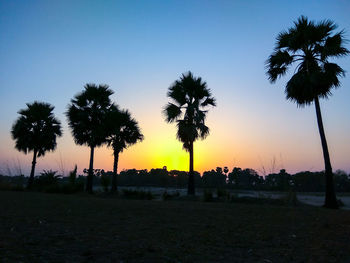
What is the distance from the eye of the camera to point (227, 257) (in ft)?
11.5

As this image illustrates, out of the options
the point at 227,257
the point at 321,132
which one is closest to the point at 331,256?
the point at 227,257

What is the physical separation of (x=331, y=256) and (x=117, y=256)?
9.43 ft

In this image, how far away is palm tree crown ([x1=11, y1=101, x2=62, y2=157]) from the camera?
26.7 m

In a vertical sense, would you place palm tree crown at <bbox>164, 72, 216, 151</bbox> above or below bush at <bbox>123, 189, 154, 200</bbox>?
above

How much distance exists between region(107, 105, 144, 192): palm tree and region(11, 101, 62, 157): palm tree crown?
7.66 metres

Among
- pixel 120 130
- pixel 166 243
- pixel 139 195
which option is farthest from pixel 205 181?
pixel 166 243

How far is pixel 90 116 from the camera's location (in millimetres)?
24328

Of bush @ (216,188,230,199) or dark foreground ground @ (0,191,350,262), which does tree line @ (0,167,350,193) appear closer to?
bush @ (216,188,230,199)

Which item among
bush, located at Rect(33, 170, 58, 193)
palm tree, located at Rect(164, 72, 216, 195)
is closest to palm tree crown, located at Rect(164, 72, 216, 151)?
palm tree, located at Rect(164, 72, 216, 195)

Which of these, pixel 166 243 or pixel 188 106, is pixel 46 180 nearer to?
pixel 188 106

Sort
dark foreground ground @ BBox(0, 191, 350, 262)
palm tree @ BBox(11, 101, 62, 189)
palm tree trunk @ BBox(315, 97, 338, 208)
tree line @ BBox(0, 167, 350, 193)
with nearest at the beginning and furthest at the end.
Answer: dark foreground ground @ BBox(0, 191, 350, 262)
palm tree trunk @ BBox(315, 97, 338, 208)
tree line @ BBox(0, 167, 350, 193)
palm tree @ BBox(11, 101, 62, 189)

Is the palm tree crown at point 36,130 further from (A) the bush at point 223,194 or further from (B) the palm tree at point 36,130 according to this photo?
(A) the bush at point 223,194

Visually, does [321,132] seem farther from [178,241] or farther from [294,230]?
[178,241]

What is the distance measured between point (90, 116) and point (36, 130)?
726cm
